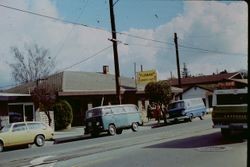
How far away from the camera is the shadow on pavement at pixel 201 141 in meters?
18.5

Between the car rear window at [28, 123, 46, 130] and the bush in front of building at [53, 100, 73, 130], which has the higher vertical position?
the bush in front of building at [53, 100, 73, 130]

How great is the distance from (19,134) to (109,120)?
251 inches

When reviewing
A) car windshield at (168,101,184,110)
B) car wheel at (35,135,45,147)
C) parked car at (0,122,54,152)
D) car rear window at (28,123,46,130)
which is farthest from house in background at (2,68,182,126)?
car wheel at (35,135,45,147)

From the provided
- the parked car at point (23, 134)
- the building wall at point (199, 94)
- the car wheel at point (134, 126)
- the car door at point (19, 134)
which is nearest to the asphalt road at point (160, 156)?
the parked car at point (23, 134)

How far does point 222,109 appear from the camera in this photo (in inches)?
774

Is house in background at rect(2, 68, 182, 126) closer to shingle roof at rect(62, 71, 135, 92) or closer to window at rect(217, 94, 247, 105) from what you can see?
shingle roof at rect(62, 71, 135, 92)

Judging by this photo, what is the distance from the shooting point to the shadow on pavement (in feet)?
60.8

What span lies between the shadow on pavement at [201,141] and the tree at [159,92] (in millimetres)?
18929

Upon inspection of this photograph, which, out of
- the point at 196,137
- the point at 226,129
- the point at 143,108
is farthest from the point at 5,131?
the point at 143,108

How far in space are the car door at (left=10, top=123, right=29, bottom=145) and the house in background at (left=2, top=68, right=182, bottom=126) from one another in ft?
36.5

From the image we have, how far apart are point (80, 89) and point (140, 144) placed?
20684mm

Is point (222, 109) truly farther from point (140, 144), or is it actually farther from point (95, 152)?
point (95, 152)

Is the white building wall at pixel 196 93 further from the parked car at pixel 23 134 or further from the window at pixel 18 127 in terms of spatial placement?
the window at pixel 18 127

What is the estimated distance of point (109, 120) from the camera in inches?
1186
